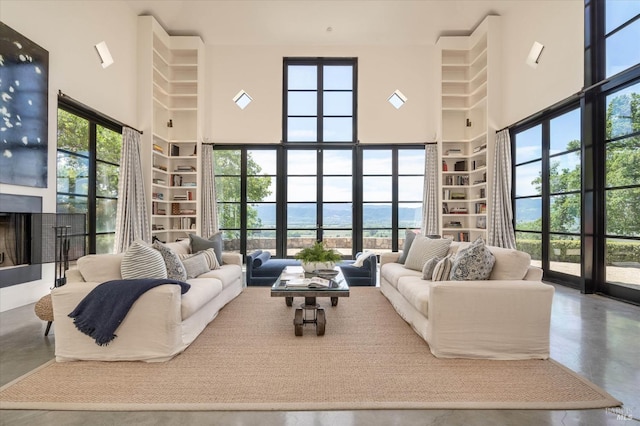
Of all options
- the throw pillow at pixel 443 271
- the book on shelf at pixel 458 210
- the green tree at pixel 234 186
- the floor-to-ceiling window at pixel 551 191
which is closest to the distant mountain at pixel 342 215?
the green tree at pixel 234 186

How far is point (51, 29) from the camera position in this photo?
4.62 metres

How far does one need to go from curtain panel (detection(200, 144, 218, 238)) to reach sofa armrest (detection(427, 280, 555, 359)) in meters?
5.85

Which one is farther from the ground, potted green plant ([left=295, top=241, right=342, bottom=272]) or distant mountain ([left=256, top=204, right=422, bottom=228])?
distant mountain ([left=256, top=204, right=422, bottom=228])

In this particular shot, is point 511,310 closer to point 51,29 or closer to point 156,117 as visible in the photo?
point 51,29

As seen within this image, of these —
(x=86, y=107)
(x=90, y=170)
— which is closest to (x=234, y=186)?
(x=90, y=170)

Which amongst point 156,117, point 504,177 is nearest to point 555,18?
point 504,177

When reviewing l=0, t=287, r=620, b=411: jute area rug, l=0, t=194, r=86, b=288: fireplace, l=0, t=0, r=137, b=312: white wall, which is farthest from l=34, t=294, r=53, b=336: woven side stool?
l=0, t=0, r=137, b=312: white wall

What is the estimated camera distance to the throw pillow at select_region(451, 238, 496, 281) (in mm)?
2943

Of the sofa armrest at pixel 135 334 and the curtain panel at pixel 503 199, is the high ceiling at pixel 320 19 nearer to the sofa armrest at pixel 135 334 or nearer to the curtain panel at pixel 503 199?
the curtain panel at pixel 503 199

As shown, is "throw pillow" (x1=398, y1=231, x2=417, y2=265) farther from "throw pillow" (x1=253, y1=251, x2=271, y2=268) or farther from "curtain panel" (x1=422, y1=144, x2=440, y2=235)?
"curtain panel" (x1=422, y1=144, x2=440, y2=235)

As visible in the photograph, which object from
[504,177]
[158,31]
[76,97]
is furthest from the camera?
[158,31]

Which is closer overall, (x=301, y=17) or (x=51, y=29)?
(x=51, y=29)

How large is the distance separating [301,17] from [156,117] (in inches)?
145

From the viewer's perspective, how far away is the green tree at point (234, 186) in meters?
7.95
